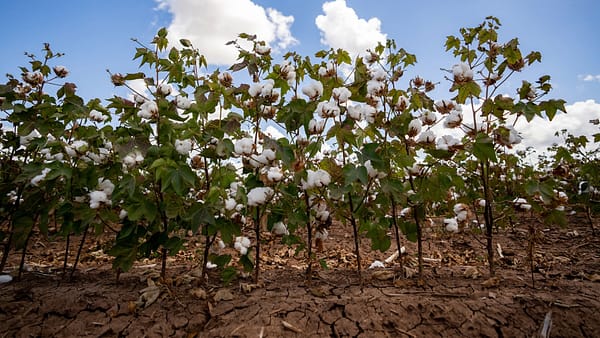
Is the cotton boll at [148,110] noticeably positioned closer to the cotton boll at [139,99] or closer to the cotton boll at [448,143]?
the cotton boll at [139,99]

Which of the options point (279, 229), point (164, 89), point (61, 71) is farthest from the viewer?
point (61, 71)

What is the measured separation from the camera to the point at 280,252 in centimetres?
340

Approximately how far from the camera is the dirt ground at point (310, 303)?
60.3 inches

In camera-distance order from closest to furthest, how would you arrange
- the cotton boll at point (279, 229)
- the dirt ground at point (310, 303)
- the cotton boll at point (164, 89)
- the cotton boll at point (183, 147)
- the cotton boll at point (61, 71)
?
1. the dirt ground at point (310, 303)
2. the cotton boll at point (183, 147)
3. the cotton boll at point (164, 89)
4. the cotton boll at point (279, 229)
5. the cotton boll at point (61, 71)

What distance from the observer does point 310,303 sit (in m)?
1.74

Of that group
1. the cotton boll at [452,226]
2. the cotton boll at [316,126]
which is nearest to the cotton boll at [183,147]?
the cotton boll at [316,126]

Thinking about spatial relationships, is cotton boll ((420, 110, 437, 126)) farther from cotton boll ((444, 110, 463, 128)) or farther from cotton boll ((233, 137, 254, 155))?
cotton boll ((233, 137, 254, 155))

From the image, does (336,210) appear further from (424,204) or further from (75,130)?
(75,130)

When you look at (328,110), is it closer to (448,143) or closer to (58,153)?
(448,143)

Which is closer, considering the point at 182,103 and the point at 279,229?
the point at 182,103

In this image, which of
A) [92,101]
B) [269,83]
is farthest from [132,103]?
[269,83]

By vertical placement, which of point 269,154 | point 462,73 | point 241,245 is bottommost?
point 241,245

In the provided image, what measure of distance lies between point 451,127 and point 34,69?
2.86m

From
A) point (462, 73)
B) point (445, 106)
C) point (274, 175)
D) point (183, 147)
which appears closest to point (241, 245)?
point (274, 175)
